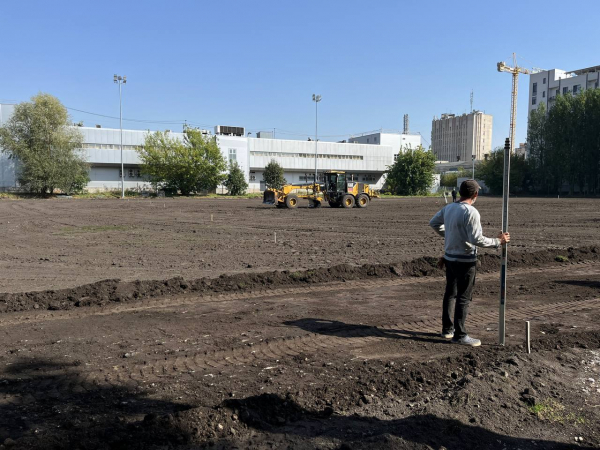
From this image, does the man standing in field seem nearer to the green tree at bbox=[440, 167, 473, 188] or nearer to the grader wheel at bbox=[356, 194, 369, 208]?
the grader wheel at bbox=[356, 194, 369, 208]

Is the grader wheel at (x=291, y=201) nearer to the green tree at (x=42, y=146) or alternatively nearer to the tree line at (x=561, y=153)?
the green tree at (x=42, y=146)

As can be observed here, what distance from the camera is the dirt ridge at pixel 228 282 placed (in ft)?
25.2

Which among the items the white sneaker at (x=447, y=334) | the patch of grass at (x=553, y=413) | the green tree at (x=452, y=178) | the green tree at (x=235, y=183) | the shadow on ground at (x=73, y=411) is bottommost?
the patch of grass at (x=553, y=413)

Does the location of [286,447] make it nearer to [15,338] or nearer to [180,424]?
[180,424]

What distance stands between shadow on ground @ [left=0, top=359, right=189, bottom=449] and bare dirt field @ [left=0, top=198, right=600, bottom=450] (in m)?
0.02

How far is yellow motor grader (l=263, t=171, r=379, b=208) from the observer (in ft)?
114

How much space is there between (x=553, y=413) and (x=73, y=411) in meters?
A: 4.11

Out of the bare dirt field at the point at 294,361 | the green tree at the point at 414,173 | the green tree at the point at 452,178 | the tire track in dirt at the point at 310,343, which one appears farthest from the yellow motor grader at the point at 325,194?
the green tree at the point at 452,178

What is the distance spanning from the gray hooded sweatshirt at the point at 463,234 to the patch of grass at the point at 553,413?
1817 mm

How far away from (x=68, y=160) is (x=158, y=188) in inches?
465

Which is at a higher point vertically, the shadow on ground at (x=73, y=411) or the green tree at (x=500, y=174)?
the green tree at (x=500, y=174)

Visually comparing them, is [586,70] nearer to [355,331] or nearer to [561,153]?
[561,153]

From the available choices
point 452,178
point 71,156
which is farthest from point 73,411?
point 452,178

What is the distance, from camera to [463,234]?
5.72 m
